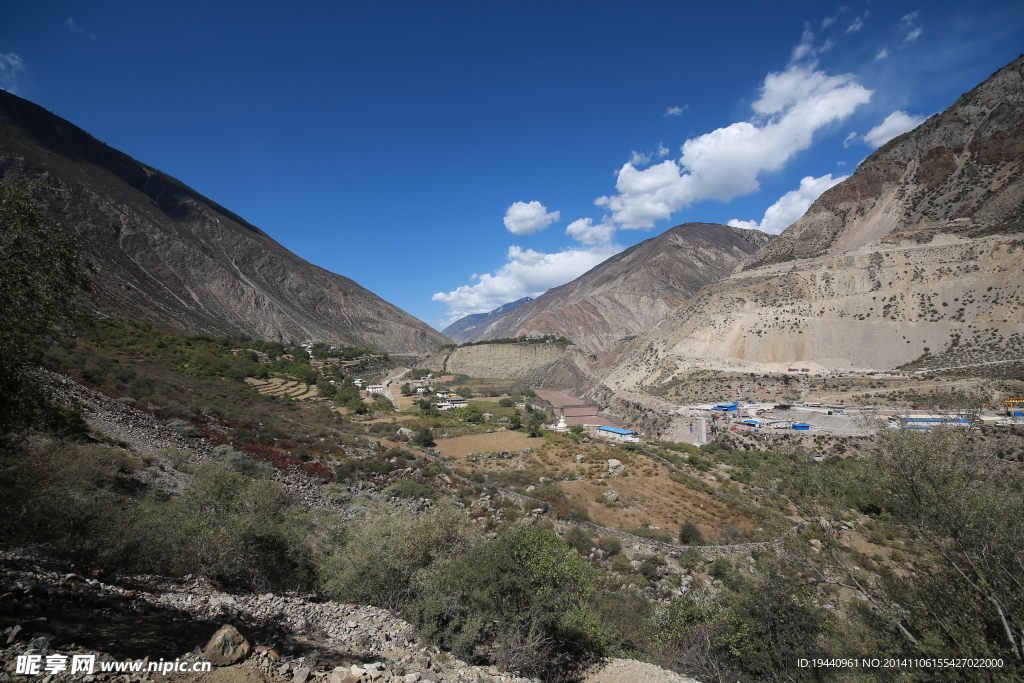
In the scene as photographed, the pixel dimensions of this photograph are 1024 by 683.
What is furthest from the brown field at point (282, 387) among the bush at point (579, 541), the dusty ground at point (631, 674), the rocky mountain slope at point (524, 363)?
the rocky mountain slope at point (524, 363)

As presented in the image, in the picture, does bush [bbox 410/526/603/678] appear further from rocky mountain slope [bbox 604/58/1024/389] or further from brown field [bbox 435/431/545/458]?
rocky mountain slope [bbox 604/58/1024/389]

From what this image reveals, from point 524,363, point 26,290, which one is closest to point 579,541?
point 26,290

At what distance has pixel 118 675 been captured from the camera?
4496 millimetres

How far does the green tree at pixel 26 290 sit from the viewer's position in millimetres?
5750

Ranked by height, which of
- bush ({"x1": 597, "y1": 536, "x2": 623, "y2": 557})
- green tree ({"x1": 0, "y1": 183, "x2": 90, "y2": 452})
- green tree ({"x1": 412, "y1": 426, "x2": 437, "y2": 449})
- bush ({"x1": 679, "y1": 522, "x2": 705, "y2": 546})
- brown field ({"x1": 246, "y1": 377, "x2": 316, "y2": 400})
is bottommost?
bush ({"x1": 679, "y1": 522, "x2": 705, "y2": 546})

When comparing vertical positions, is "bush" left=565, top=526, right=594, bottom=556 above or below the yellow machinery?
below

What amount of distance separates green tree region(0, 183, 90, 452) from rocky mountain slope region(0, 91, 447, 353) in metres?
66.1

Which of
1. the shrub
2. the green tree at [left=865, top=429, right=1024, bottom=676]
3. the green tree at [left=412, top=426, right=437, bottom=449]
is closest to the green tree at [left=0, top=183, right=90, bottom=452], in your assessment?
the green tree at [left=865, top=429, right=1024, bottom=676]

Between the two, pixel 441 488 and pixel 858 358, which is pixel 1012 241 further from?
pixel 441 488

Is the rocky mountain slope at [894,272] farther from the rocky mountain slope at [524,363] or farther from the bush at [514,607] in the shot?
the bush at [514,607]

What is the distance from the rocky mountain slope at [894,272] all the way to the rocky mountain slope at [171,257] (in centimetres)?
8098

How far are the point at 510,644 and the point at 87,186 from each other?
411 feet

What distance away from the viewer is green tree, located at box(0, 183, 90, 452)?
18.9ft

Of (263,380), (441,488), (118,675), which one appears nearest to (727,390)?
(441,488)
